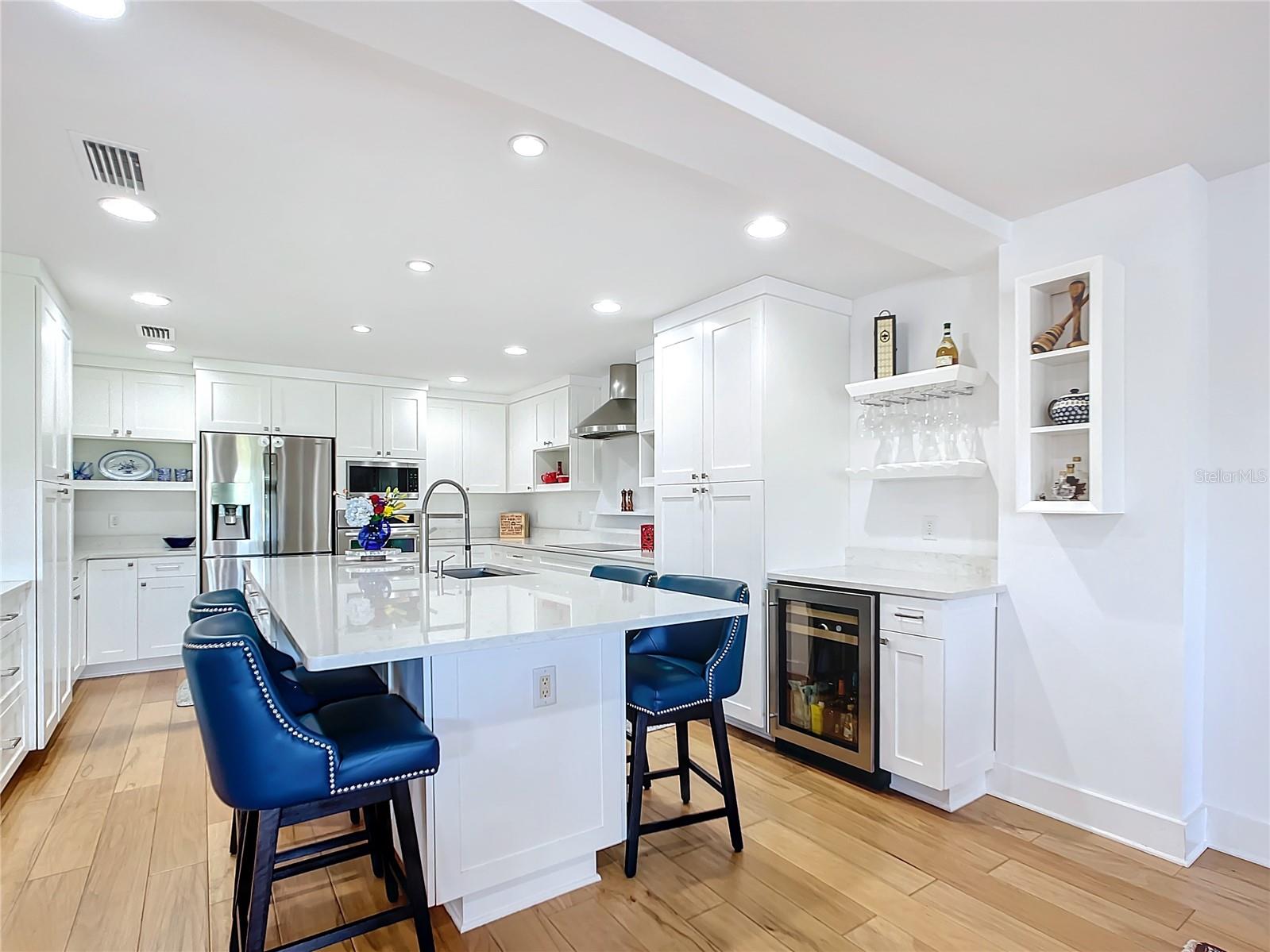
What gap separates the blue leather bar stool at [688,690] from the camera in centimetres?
219

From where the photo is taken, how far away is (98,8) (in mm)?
1509

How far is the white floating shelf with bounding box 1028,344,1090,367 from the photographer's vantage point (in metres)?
2.46

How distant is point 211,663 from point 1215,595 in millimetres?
3121

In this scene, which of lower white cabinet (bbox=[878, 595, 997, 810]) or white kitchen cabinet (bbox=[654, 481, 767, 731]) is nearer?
lower white cabinet (bbox=[878, 595, 997, 810])

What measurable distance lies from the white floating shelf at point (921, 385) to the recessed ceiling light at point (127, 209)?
3.12 m

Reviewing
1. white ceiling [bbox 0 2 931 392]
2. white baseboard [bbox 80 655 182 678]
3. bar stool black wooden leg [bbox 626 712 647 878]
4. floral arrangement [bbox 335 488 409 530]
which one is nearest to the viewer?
white ceiling [bbox 0 2 931 392]

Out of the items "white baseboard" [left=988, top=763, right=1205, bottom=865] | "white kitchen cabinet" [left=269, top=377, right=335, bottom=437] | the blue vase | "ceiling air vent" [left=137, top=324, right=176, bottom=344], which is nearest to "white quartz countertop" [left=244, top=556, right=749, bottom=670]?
the blue vase

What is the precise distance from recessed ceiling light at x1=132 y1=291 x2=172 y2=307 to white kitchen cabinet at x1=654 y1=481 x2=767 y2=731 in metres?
2.99

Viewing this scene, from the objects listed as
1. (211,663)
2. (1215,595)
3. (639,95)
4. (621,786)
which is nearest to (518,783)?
(621,786)

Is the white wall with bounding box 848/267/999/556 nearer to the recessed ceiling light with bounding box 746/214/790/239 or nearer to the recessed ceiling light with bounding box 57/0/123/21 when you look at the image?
the recessed ceiling light with bounding box 746/214/790/239

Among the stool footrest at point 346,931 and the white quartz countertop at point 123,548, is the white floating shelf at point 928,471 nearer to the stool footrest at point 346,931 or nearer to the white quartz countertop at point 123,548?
the stool footrest at point 346,931

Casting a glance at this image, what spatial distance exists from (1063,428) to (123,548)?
244 inches

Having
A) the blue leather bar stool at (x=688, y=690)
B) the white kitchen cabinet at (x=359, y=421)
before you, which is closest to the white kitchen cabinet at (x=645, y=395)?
the blue leather bar stool at (x=688, y=690)

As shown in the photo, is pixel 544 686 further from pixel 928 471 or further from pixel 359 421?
pixel 359 421
